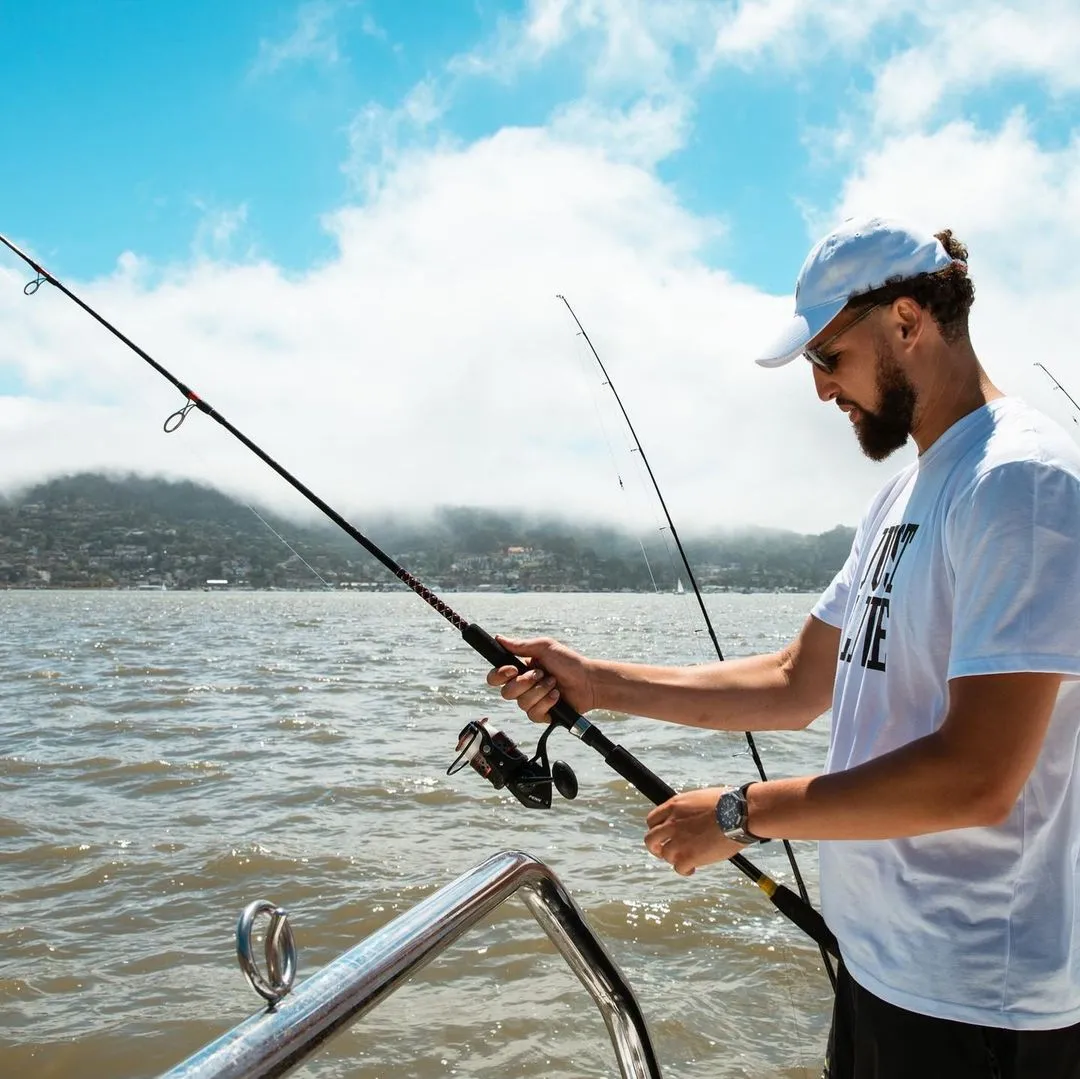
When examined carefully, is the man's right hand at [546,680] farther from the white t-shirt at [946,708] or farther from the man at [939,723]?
the white t-shirt at [946,708]

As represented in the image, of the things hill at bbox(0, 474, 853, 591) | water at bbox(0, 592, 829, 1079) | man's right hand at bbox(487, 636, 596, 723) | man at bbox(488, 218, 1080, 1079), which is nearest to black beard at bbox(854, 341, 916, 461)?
man at bbox(488, 218, 1080, 1079)

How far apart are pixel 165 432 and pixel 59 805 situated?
4.84 metres

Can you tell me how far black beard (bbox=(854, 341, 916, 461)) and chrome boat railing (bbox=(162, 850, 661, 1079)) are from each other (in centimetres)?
103

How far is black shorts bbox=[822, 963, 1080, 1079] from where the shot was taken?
147 centimetres

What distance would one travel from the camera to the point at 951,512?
1.52 meters

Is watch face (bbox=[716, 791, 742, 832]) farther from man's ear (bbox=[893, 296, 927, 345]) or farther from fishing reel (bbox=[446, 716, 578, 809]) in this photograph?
man's ear (bbox=[893, 296, 927, 345])

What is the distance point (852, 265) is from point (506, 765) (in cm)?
142

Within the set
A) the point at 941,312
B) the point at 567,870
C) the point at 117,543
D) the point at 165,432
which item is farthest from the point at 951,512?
the point at 117,543

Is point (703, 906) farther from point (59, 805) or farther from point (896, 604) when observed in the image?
point (59, 805)

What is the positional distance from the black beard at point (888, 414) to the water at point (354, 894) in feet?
10.4

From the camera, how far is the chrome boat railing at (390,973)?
2.95 feet

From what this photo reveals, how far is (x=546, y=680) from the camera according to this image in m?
2.51

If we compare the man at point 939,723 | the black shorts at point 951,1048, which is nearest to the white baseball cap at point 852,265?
the man at point 939,723

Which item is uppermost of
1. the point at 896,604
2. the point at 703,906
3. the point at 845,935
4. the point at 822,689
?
the point at 896,604
